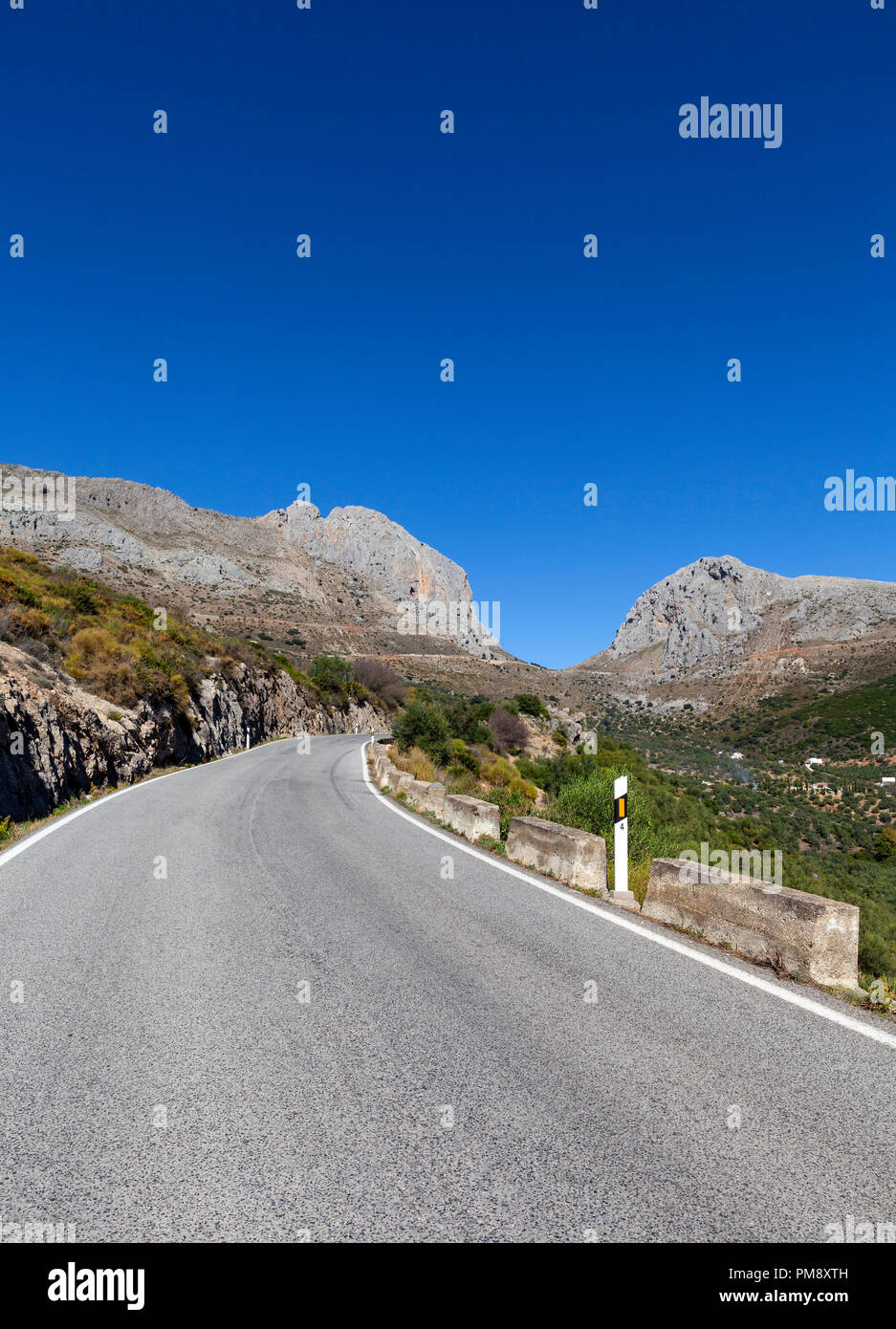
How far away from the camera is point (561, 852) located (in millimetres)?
8086

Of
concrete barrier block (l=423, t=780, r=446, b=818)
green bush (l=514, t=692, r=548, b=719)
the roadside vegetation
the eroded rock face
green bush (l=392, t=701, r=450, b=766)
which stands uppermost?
the eroded rock face

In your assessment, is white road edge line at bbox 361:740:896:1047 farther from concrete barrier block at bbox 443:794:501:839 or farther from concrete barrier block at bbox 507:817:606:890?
concrete barrier block at bbox 443:794:501:839

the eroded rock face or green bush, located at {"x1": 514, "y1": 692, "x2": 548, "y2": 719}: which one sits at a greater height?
the eroded rock face

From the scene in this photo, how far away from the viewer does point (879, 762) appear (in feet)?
194

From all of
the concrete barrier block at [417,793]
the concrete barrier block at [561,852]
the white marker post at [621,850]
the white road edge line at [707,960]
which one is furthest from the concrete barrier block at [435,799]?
the white marker post at [621,850]

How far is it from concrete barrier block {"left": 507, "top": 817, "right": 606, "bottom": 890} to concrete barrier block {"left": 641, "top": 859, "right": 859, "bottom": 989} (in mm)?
1268

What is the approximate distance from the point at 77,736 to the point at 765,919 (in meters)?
14.8

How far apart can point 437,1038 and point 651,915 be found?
10.6 feet

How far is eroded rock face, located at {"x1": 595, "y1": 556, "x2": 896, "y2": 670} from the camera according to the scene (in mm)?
121062

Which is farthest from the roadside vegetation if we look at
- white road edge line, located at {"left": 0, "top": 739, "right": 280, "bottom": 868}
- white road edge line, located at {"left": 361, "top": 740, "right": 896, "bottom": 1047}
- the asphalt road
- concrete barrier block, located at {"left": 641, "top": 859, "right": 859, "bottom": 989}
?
white road edge line, located at {"left": 0, "top": 739, "right": 280, "bottom": 868}

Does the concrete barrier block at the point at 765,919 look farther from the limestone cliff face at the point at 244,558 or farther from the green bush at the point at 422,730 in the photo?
the limestone cliff face at the point at 244,558

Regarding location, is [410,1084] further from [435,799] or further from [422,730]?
[422,730]

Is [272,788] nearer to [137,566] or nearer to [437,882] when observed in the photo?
[437,882]
